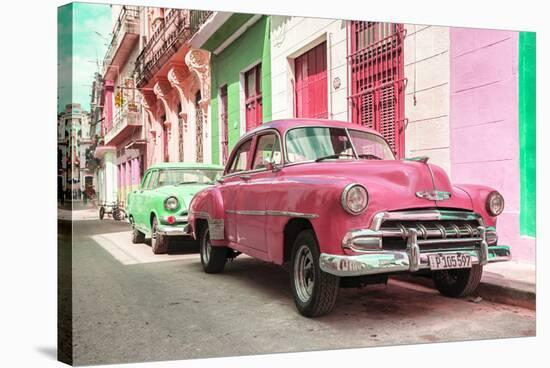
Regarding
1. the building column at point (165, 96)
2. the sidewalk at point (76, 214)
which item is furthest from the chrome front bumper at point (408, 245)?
the building column at point (165, 96)

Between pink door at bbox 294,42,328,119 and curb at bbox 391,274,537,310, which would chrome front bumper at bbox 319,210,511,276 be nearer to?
curb at bbox 391,274,537,310

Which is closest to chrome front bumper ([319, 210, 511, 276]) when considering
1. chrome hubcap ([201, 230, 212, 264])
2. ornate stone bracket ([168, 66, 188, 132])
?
chrome hubcap ([201, 230, 212, 264])

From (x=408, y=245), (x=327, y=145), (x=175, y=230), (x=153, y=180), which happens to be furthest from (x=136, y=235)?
(x=408, y=245)

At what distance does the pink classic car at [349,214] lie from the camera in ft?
11.2

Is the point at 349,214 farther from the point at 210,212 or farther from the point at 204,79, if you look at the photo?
the point at 204,79

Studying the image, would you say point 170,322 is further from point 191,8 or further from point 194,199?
point 191,8

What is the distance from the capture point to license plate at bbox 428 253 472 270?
3496 millimetres

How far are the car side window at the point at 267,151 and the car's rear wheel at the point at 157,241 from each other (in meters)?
1.16

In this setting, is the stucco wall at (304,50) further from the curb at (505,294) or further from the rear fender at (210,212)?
the curb at (505,294)

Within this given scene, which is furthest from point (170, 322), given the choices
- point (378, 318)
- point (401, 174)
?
point (401, 174)

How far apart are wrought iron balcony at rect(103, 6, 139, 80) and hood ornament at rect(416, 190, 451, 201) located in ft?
7.97

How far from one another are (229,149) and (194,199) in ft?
2.51

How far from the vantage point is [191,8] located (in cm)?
444

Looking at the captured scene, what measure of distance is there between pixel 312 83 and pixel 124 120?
6.35 ft
